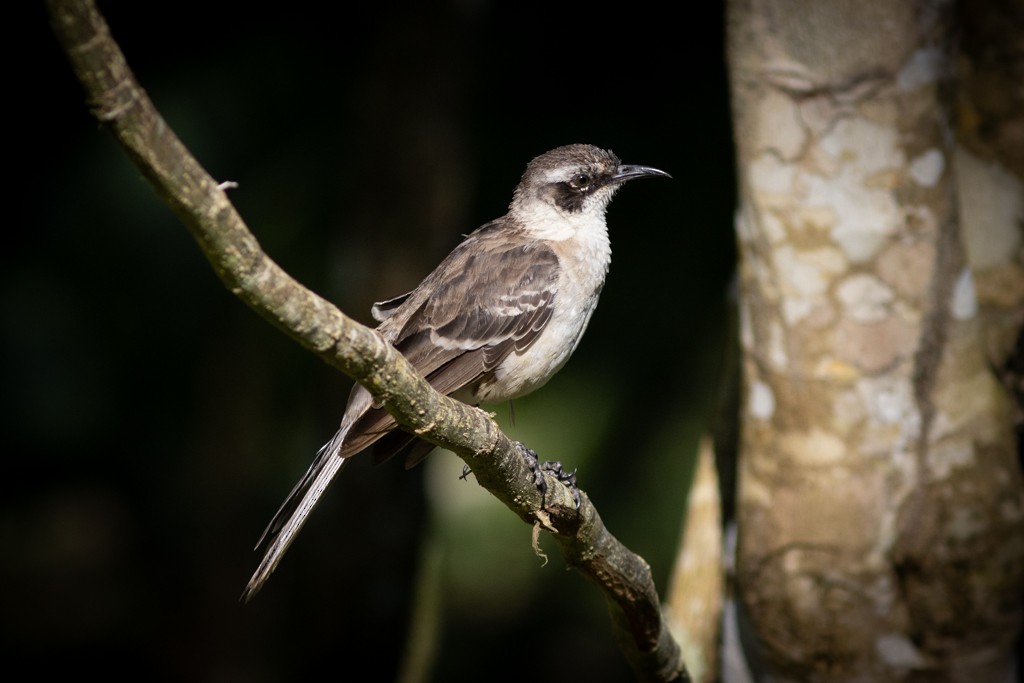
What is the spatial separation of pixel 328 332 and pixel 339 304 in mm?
4188

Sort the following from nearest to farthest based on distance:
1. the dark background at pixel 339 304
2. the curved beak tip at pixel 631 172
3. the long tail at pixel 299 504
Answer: the long tail at pixel 299 504, the curved beak tip at pixel 631 172, the dark background at pixel 339 304

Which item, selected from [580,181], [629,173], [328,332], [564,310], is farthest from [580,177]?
[328,332]

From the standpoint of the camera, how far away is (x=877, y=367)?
4.83 metres

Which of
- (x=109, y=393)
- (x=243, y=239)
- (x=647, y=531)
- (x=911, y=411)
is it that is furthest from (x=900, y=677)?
(x=109, y=393)

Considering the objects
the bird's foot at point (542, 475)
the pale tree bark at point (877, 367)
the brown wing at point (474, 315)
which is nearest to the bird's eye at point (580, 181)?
the brown wing at point (474, 315)

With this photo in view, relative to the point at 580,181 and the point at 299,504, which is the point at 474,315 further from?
the point at 299,504

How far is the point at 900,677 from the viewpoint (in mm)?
4844

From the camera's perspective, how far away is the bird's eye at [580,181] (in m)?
5.30

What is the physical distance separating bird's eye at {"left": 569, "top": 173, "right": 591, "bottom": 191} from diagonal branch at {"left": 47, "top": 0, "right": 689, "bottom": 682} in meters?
1.93

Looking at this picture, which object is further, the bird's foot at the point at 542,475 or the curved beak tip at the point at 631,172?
the curved beak tip at the point at 631,172

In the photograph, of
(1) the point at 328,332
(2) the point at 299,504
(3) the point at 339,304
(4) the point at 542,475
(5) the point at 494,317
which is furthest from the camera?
(3) the point at 339,304

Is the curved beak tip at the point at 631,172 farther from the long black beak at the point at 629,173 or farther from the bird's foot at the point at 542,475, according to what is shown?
the bird's foot at the point at 542,475

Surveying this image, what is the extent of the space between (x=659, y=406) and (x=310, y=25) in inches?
151

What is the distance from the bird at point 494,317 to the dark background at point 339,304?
1678 millimetres
